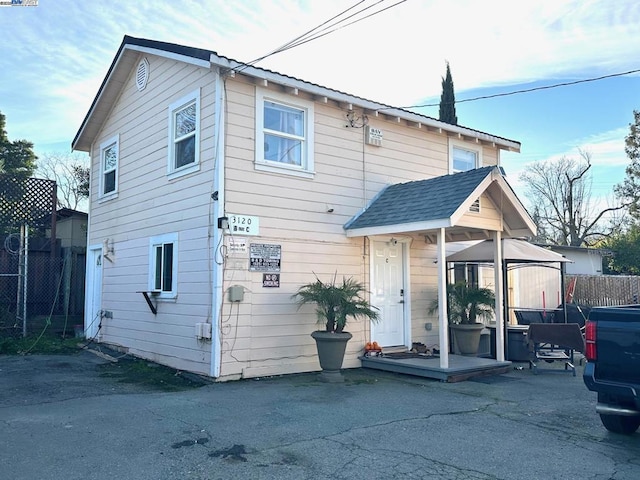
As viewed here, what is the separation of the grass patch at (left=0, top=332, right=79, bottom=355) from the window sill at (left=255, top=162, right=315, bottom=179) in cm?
599

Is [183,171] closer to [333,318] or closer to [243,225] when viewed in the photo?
[243,225]

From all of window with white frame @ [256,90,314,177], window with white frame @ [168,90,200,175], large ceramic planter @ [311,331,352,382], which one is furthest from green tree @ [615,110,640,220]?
window with white frame @ [168,90,200,175]

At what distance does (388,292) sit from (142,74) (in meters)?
6.87

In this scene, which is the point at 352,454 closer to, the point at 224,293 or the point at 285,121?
the point at 224,293

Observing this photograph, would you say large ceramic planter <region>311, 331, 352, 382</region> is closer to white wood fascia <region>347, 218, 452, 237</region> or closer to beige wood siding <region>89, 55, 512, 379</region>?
beige wood siding <region>89, 55, 512, 379</region>

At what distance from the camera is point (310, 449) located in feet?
16.9

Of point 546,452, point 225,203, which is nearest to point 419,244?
point 225,203

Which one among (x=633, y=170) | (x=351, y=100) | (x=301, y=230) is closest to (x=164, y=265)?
(x=301, y=230)

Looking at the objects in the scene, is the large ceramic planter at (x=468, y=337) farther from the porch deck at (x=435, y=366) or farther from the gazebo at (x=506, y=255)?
the porch deck at (x=435, y=366)

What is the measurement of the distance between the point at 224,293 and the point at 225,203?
1421 mm

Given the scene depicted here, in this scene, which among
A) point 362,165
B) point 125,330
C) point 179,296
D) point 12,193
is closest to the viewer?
point 179,296

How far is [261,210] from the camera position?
8984 millimetres

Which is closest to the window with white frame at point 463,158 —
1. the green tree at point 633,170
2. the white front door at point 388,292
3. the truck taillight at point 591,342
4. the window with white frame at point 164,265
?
the white front door at point 388,292

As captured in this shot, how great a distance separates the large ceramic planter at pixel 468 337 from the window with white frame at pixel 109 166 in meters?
8.16
